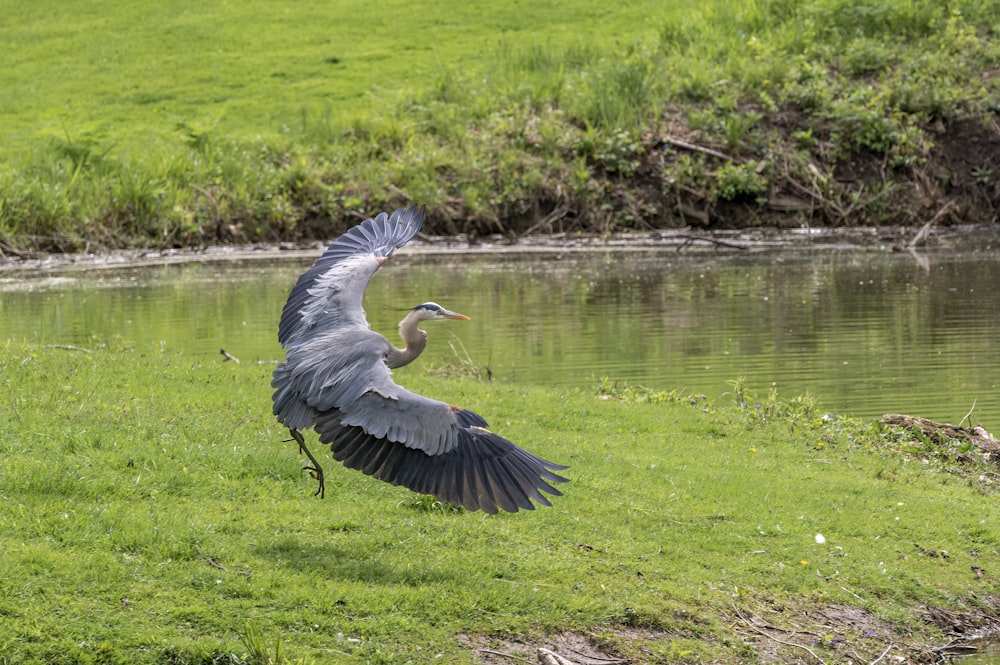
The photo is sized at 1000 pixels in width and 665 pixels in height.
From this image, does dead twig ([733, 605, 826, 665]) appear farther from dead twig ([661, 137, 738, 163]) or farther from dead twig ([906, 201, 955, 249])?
dead twig ([661, 137, 738, 163])

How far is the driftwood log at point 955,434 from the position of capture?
11578mm

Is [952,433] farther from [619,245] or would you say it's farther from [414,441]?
[619,245]

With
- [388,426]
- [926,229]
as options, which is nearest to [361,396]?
[388,426]

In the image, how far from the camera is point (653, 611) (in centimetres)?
770

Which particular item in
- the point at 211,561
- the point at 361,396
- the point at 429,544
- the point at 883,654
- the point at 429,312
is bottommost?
the point at 883,654

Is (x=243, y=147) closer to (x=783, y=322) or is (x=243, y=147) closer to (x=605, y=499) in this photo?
(x=783, y=322)

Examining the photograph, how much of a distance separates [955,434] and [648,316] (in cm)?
777

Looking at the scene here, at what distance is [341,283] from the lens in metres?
8.98

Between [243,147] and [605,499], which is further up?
[243,147]

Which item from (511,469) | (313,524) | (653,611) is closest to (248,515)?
(313,524)

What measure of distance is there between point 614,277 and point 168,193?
9.96m

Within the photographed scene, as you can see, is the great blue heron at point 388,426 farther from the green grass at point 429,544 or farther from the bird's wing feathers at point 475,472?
the green grass at point 429,544

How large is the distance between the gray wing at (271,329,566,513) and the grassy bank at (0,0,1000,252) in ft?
65.6

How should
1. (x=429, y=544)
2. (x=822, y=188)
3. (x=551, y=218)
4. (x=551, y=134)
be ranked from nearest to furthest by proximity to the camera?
(x=429, y=544) → (x=551, y=218) → (x=822, y=188) → (x=551, y=134)
